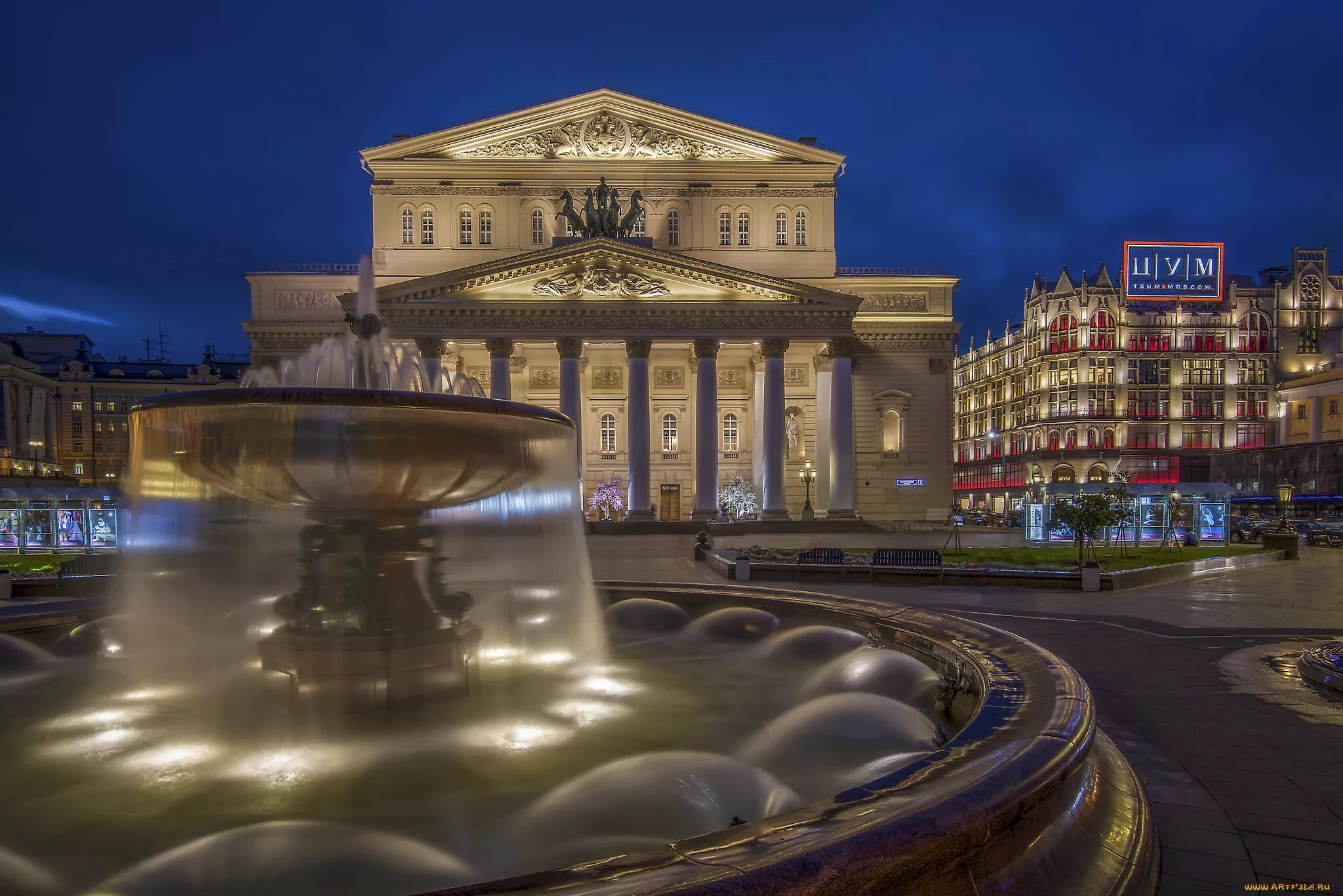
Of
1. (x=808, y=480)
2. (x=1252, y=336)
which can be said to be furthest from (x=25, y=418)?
(x=1252, y=336)

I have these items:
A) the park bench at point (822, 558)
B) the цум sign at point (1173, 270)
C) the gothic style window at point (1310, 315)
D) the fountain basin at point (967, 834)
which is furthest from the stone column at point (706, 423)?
the gothic style window at point (1310, 315)

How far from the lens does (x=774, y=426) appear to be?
1522 inches

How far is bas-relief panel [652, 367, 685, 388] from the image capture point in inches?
1834

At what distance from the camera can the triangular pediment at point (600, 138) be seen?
144 ft

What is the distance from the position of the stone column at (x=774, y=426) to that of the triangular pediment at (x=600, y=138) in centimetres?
1414

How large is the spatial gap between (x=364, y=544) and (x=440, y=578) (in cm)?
65

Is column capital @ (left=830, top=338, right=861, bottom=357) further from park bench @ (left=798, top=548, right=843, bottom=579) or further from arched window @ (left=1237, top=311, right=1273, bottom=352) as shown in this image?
arched window @ (left=1237, top=311, right=1273, bottom=352)

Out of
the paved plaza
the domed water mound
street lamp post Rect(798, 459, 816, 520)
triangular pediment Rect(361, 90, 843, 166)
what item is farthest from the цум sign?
the domed water mound

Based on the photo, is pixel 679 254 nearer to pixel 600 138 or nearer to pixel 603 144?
pixel 603 144

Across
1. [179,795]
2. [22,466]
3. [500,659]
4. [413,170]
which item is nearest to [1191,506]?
[500,659]

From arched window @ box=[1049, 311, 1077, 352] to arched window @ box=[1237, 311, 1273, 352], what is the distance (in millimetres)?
14617

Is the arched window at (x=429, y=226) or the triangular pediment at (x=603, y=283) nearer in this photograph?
the triangular pediment at (x=603, y=283)

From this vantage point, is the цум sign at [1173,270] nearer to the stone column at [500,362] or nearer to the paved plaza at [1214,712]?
the stone column at [500,362]

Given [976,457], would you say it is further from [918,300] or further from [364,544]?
[364,544]
